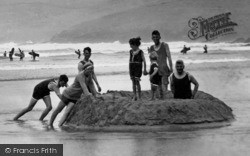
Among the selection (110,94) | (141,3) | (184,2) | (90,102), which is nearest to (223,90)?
(110,94)

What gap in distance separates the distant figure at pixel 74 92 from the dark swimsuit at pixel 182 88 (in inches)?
63.9

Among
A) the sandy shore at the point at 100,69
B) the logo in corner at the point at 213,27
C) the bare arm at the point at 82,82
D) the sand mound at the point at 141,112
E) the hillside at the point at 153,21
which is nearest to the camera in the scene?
the sand mound at the point at 141,112

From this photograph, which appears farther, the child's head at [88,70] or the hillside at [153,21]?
the hillside at [153,21]

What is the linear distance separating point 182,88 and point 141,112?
1.17m

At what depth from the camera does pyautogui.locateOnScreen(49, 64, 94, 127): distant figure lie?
1250cm

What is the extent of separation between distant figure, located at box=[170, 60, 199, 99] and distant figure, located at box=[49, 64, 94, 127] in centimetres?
159

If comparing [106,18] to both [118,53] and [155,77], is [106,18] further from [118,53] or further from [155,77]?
[155,77]

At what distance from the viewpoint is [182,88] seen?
495 inches

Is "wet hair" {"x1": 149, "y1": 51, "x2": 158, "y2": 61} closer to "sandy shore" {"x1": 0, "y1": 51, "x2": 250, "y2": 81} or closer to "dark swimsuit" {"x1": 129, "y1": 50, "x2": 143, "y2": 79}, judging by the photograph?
"dark swimsuit" {"x1": 129, "y1": 50, "x2": 143, "y2": 79}

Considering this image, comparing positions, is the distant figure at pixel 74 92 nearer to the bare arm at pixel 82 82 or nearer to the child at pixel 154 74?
the bare arm at pixel 82 82

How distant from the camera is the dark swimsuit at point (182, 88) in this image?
12.4 metres

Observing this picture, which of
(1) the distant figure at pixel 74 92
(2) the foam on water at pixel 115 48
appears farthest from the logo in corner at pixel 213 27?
(1) the distant figure at pixel 74 92

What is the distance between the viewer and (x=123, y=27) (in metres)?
155

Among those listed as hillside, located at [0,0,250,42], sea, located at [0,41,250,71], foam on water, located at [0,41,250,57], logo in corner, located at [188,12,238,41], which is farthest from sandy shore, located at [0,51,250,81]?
hillside, located at [0,0,250,42]
